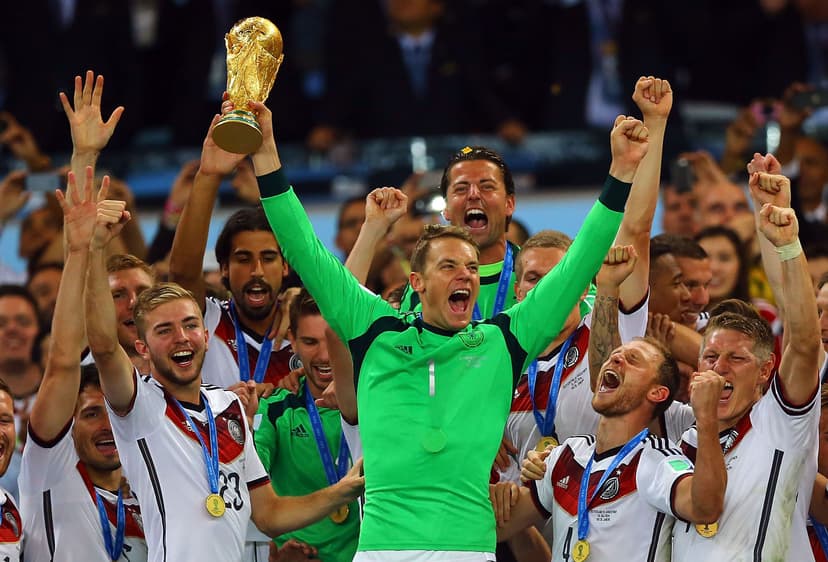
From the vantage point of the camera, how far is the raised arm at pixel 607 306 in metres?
6.39

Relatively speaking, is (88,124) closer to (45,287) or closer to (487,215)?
(487,215)

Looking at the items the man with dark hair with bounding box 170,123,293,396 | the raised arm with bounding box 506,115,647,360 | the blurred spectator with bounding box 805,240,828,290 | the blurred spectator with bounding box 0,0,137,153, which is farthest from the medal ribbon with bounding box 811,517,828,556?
the blurred spectator with bounding box 0,0,137,153

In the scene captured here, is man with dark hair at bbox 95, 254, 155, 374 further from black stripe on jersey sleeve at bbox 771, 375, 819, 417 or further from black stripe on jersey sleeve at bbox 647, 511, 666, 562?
black stripe on jersey sleeve at bbox 771, 375, 819, 417

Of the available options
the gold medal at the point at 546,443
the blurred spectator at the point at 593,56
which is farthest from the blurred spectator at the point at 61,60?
the gold medal at the point at 546,443

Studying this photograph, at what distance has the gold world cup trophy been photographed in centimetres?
582

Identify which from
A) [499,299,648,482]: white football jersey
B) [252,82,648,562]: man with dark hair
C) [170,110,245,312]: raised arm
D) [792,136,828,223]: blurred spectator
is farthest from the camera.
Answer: [792,136,828,223]: blurred spectator

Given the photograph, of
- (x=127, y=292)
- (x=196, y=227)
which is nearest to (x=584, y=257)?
(x=196, y=227)

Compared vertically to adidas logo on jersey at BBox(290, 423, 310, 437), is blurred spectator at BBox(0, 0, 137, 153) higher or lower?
higher

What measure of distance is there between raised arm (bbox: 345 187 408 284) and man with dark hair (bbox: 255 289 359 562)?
2.57ft

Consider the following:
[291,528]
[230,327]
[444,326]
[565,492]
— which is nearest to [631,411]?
[565,492]

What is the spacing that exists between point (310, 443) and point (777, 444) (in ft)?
6.77

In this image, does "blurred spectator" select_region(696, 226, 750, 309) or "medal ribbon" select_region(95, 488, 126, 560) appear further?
"blurred spectator" select_region(696, 226, 750, 309)

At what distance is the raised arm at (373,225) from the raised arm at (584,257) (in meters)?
0.71

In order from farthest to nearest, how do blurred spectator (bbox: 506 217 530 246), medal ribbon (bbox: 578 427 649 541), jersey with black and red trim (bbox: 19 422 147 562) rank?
1. blurred spectator (bbox: 506 217 530 246)
2. jersey with black and red trim (bbox: 19 422 147 562)
3. medal ribbon (bbox: 578 427 649 541)
